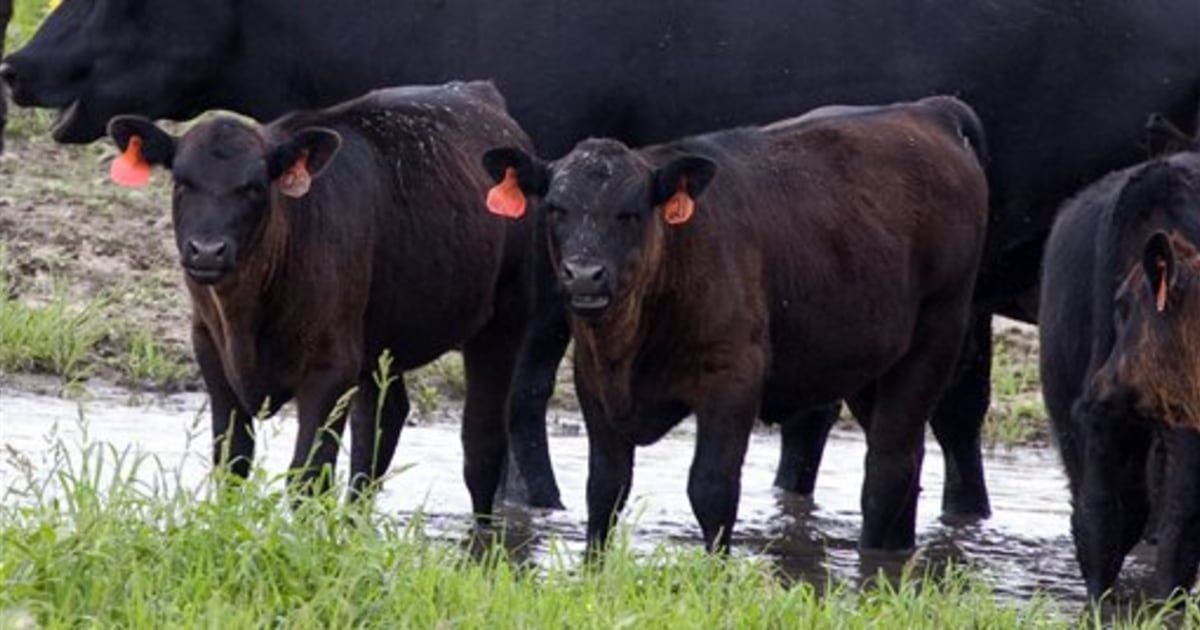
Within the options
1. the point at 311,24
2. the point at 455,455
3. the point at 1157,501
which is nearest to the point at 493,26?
the point at 311,24

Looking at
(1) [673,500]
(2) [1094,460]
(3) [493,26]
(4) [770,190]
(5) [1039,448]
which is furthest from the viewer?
(5) [1039,448]

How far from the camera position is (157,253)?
1343cm

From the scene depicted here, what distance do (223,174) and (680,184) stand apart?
1.27 metres

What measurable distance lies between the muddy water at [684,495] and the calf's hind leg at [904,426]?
0.14m

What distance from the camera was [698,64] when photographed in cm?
1165

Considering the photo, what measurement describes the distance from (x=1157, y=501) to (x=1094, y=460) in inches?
21.1

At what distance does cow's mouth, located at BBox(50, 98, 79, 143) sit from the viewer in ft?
38.4

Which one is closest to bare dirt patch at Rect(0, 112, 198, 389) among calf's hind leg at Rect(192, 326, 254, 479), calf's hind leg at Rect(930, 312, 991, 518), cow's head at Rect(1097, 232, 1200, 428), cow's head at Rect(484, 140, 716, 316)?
calf's hind leg at Rect(192, 326, 254, 479)

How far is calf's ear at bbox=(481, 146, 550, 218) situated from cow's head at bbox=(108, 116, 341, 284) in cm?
46

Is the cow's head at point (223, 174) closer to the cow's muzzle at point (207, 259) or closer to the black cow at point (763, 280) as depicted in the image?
the cow's muzzle at point (207, 259)

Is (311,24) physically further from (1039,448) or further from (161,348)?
(1039,448)

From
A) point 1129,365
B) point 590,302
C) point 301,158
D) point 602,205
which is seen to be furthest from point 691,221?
point 1129,365

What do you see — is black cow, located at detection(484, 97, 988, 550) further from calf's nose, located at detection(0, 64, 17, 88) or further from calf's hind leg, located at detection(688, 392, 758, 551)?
calf's nose, located at detection(0, 64, 17, 88)

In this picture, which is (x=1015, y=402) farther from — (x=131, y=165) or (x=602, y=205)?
(x=131, y=165)
